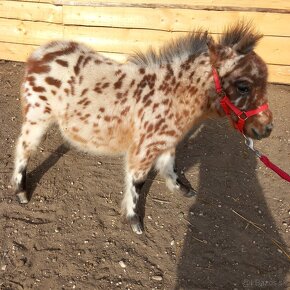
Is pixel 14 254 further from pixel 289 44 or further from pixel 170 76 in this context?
pixel 289 44

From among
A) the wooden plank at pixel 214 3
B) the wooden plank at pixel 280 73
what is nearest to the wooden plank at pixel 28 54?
the wooden plank at pixel 280 73

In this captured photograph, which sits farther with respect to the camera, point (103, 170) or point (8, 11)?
point (8, 11)

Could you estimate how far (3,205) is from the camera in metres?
4.01

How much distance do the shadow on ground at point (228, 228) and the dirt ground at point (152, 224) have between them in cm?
1

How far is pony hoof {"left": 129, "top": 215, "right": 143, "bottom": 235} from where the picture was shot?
12.6 feet

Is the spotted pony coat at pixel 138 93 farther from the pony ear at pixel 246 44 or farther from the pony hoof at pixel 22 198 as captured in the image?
the pony hoof at pixel 22 198

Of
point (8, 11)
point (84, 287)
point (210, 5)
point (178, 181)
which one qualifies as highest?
point (210, 5)

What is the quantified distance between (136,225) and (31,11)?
3.84 m

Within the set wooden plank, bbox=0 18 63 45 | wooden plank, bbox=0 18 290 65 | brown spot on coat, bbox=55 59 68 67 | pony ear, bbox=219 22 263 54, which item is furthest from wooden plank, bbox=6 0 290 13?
brown spot on coat, bbox=55 59 68 67

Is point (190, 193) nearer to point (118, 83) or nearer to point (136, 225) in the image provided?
point (136, 225)

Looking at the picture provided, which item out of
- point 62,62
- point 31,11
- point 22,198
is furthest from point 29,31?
point 22,198

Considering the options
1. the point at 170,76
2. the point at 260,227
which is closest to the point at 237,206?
the point at 260,227

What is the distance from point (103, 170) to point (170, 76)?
63.2 inches

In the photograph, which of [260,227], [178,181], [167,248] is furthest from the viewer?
[178,181]
